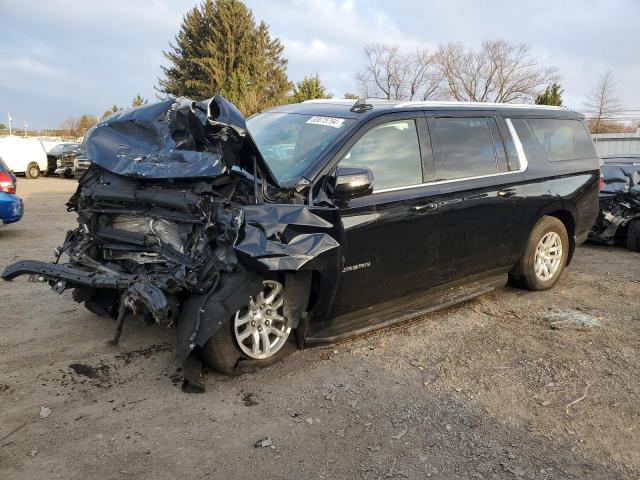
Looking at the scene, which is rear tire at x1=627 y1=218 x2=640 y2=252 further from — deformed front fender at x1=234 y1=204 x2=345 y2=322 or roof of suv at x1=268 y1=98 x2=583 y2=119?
deformed front fender at x1=234 y1=204 x2=345 y2=322

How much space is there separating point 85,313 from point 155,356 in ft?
4.14

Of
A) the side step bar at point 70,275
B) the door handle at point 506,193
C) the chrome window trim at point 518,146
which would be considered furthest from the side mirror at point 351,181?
the chrome window trim at point 518,146

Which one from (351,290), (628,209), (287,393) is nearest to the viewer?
(287,393)

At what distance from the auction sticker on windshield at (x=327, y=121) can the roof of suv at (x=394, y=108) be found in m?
0.07

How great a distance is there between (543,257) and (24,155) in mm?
22310

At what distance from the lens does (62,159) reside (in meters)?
23.5

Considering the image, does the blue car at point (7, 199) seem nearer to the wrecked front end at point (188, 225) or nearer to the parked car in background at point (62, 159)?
the wrecked front end at point (188, 225)

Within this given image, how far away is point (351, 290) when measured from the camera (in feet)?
12.8

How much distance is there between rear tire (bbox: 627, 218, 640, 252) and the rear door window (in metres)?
2.78

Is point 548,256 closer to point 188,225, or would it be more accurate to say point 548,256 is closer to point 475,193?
point 475,193

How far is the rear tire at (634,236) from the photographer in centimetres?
806

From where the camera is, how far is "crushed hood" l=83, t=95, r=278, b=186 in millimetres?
3486

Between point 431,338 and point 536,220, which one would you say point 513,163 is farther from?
point 431,338

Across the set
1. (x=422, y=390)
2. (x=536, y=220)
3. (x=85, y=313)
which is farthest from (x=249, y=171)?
(x=536, y=220)
